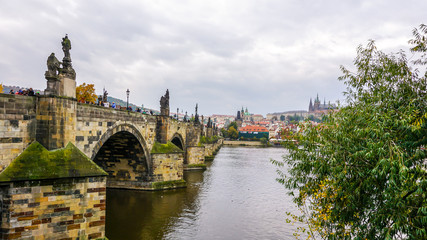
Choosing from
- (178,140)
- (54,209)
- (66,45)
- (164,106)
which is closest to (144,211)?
(54,209)

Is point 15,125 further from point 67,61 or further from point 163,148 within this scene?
point 163,148

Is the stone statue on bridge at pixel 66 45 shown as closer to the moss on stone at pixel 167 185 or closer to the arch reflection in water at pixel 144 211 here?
the arch reflection in water at pixel 144 211

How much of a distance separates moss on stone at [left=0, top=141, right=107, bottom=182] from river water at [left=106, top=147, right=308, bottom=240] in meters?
4.87

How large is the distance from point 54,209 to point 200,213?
1062cm

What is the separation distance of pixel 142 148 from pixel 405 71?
19.3 m

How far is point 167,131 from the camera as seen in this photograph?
27828 mm

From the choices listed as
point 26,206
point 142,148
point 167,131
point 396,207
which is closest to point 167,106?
point 167,131

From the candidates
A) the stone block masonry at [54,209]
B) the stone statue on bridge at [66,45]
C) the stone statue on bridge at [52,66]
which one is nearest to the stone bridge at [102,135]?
the stone statue on bridge at [52,66]

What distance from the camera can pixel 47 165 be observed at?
11.4 meters

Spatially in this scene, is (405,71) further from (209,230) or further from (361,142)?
(209,230)

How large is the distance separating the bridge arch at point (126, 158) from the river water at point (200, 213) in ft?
4.60

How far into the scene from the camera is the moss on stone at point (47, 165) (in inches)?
419

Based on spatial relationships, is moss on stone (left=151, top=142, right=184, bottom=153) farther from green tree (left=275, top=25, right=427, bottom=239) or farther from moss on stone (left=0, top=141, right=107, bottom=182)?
green tree (left=275, top=25, right=427, bottom=239)

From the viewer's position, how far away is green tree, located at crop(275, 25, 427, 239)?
6930 millimetres
